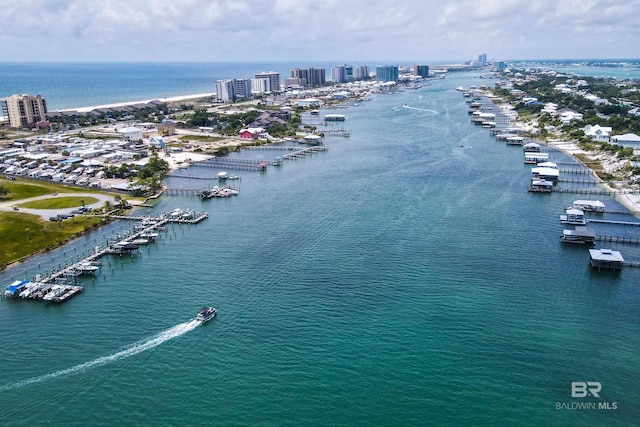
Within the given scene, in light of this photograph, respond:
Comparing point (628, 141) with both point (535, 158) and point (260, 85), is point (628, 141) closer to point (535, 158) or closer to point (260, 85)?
point (535, 158)

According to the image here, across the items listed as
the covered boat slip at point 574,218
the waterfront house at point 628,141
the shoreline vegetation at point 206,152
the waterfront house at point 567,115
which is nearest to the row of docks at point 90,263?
the shoreline vegetation at point 206,152

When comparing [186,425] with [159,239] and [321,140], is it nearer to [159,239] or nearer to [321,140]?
[159,239]

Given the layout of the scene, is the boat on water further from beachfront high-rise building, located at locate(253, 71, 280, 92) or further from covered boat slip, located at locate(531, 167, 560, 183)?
beachfront high-rise building, located at locate(253, 71, 280, 92)

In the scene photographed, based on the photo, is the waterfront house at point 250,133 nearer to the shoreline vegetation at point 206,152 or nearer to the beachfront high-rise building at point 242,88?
the shoreline vegetation at point 206,152

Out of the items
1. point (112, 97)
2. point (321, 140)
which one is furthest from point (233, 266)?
point (112, 97)

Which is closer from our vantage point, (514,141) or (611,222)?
(611,222)

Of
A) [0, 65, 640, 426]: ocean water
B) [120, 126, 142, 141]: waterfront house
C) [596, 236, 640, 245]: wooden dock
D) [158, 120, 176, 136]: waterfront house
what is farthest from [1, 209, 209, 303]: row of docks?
[158, 120, 176, 136]: waterfront house

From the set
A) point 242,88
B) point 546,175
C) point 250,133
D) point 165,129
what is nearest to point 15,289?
point 546,175
